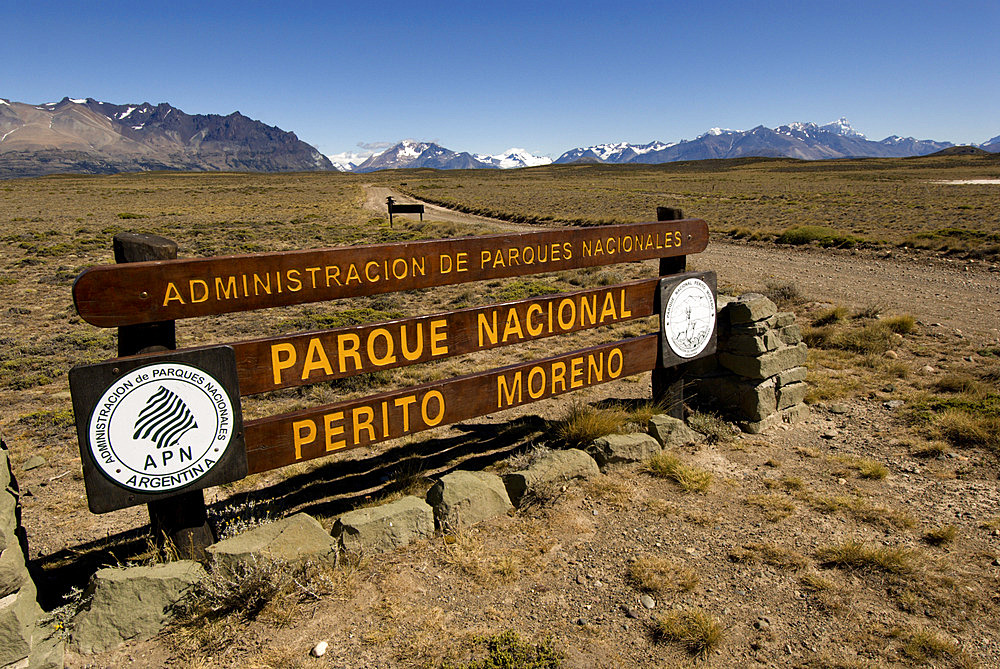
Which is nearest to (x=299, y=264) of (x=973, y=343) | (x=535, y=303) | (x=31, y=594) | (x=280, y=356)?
(x=280, y=356)

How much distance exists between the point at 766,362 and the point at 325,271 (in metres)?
4.26

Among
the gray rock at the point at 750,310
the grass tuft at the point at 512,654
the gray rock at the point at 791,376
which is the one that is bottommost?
the grass tuft at the point at 512,654

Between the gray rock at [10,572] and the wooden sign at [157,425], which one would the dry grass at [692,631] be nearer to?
the wooden sign at [157,425]

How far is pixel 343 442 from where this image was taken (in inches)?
148

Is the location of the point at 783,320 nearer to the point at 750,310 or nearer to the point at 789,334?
the point at 789,334

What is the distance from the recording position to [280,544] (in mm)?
3365

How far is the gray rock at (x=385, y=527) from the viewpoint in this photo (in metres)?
3.58

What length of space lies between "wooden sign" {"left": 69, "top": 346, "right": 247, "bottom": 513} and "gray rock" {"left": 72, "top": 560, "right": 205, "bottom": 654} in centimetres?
38

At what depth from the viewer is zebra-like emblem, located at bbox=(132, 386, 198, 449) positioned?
10.2 feet

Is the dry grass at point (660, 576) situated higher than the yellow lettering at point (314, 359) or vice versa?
the yellow lettering at point (314, 359)

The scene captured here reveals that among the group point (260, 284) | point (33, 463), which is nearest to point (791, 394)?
point (260, 284)

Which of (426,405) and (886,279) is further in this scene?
(886,279)

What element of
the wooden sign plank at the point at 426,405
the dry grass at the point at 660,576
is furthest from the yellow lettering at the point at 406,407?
the dry grass at the point at 660,576

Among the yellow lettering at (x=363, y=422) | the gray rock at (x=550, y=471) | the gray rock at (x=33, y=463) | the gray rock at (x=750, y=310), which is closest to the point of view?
the yellow lettering at (x=363, y=422)
